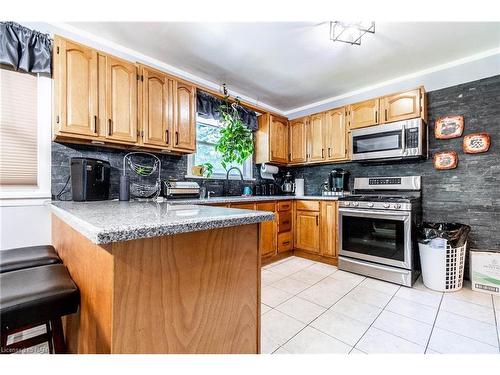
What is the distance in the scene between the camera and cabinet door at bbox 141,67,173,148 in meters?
2.31

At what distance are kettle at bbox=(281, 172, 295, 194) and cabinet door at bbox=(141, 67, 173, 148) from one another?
2291 millimetres

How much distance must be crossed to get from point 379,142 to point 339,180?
77 cm

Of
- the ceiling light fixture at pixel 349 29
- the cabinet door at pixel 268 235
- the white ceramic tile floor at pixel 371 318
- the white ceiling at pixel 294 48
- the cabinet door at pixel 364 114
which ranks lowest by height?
the white ceramic tile floor at pixel 371 318

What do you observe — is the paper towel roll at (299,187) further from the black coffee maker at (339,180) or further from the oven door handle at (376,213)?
the oven door handle at (376,213)

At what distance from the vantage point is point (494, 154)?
2434mm

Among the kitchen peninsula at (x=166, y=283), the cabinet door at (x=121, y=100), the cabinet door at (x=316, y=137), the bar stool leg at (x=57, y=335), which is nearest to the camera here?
the kitchen peninsula at (x=166, y=283)

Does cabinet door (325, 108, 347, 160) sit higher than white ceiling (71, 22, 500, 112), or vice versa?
white ceiling (71, 22, 500, 112)

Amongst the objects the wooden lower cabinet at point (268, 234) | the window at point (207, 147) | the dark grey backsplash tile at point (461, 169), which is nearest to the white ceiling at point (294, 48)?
the dark grey backsplash tile at point (461, 169)

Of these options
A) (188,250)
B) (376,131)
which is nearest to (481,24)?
(376,131)

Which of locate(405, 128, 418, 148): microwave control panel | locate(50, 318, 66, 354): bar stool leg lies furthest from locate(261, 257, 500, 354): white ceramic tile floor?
locate(405, 128, 418, 148): microwave control panel

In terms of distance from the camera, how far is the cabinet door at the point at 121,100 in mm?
2100

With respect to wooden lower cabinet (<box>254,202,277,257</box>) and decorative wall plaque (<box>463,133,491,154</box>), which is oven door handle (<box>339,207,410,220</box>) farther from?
decorative wall plaque (<box>463,133,491,154</box>)

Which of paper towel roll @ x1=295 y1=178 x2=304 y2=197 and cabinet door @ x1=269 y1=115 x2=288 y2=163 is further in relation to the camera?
paper towel roll @ x1=295 y1=178 x2=304 y2=197

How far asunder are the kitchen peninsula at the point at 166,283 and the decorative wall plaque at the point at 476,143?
2867 millimetres
